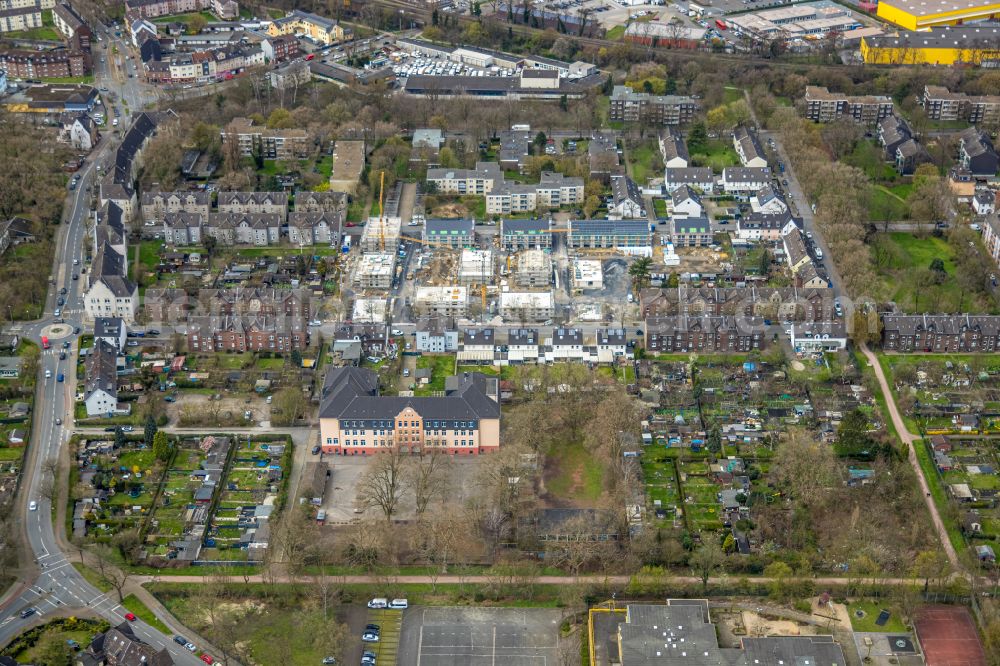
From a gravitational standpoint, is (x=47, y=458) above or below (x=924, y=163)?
below

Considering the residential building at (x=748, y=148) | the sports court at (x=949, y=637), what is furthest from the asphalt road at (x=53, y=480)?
the residential building at (x=748, y=148)

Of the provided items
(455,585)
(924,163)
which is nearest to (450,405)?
(455,585)

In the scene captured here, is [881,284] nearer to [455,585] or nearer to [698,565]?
[698,565]

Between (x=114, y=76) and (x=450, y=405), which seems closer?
(x=450, y=405)

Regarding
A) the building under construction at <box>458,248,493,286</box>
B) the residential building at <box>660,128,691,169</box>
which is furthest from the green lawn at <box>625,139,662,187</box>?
the building under construction at <box>458,248,493,286</box>

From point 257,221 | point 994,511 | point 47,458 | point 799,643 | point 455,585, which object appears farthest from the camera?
point 257,221

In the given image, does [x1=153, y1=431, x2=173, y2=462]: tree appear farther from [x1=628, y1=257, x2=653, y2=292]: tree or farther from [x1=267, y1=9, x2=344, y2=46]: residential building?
[x1=267, y1=9, x2=344, y2=46]: residential building
